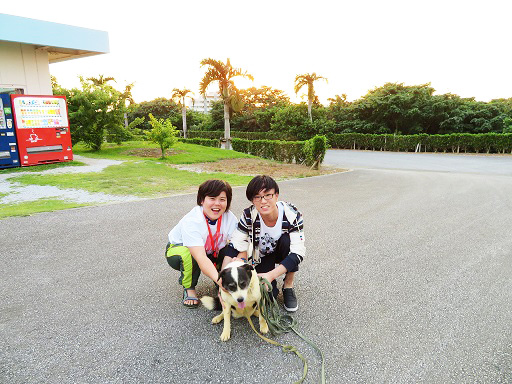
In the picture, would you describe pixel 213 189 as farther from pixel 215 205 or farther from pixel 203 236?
pixel 203 236

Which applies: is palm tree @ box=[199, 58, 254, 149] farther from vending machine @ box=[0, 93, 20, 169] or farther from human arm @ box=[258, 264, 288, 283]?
human arm @ box=[258, 264, 288, 283]

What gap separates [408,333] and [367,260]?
4.75ft

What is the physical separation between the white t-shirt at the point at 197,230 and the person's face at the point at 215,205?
0.08 meters

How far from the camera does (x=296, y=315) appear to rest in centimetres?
273

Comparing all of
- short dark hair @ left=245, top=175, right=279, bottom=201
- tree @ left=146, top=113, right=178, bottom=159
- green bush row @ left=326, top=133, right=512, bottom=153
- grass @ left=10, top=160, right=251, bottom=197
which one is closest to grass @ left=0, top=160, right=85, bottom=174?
grass @ left=10, top=160, right=251, bottom=197

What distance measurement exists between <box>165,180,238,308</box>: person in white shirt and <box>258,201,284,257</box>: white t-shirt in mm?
288

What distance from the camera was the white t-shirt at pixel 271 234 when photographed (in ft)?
9.12

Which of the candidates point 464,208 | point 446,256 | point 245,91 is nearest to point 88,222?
point 446,256

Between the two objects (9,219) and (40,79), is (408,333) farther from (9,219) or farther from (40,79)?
(40,79)

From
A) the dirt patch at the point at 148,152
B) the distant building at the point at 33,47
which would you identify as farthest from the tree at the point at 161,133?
the distant building at the point at 33,47

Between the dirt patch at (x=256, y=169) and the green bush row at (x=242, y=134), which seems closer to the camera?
the dirt patch at (x=256, y=169)

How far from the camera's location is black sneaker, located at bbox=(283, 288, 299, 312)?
2.75 metres

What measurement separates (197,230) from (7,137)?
35.6 ft

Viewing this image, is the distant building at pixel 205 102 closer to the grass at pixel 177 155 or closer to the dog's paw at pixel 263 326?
the grass at pixel 177 155
